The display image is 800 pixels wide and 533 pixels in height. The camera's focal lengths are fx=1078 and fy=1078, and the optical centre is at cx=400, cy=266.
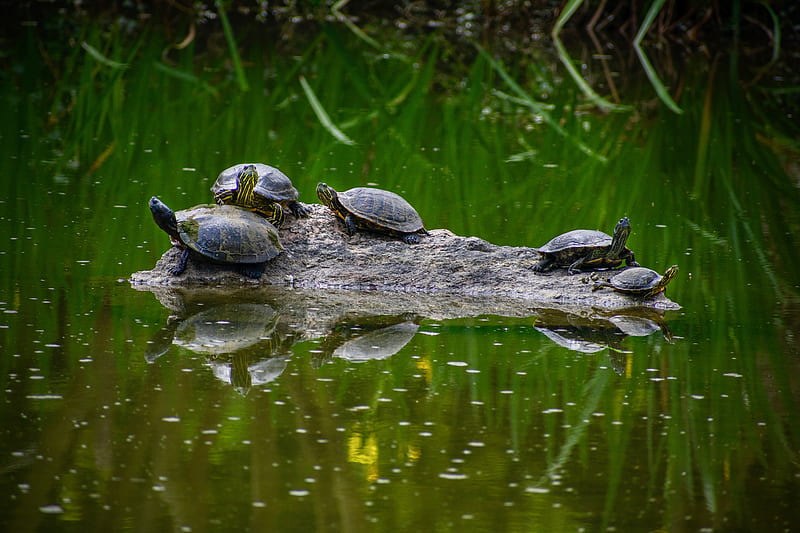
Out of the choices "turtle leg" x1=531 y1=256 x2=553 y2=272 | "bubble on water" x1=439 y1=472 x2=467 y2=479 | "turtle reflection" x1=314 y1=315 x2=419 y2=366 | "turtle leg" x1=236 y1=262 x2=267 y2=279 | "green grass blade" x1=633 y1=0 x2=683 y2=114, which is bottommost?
"turtle reflection" x1=314 y1=315 x2=419 y2=366

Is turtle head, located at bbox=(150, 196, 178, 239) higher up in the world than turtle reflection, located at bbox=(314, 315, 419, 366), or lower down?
higher up

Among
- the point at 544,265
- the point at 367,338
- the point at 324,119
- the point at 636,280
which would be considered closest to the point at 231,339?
the point at 367,338

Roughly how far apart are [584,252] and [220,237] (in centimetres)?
180

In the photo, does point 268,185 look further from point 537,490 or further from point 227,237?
point 537,490

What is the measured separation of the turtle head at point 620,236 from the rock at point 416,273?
136 mm

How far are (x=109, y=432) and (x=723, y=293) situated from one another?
3.32m

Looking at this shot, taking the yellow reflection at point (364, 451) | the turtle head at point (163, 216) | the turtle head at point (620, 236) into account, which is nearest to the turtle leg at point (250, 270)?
the turtle head at point (163, 216)

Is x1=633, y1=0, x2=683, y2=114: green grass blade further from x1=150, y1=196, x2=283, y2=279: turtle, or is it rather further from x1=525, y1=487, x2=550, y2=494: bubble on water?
x1=525, y1=487, x2=550, y2=494: bubble on water

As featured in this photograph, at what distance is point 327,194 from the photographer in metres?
5.59

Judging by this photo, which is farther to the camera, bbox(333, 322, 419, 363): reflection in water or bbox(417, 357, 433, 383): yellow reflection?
bbox(333, 322, 419, 363): reflection in water

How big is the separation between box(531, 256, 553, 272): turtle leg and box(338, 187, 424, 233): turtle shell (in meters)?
0.65

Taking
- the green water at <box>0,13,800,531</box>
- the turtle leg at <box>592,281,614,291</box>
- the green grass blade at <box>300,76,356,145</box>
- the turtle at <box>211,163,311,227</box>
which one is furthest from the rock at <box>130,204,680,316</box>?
the green grass blade at <box>300,76,356,145</box>

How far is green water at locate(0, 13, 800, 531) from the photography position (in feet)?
9.90

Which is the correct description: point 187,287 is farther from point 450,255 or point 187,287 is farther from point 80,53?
point 80,53
